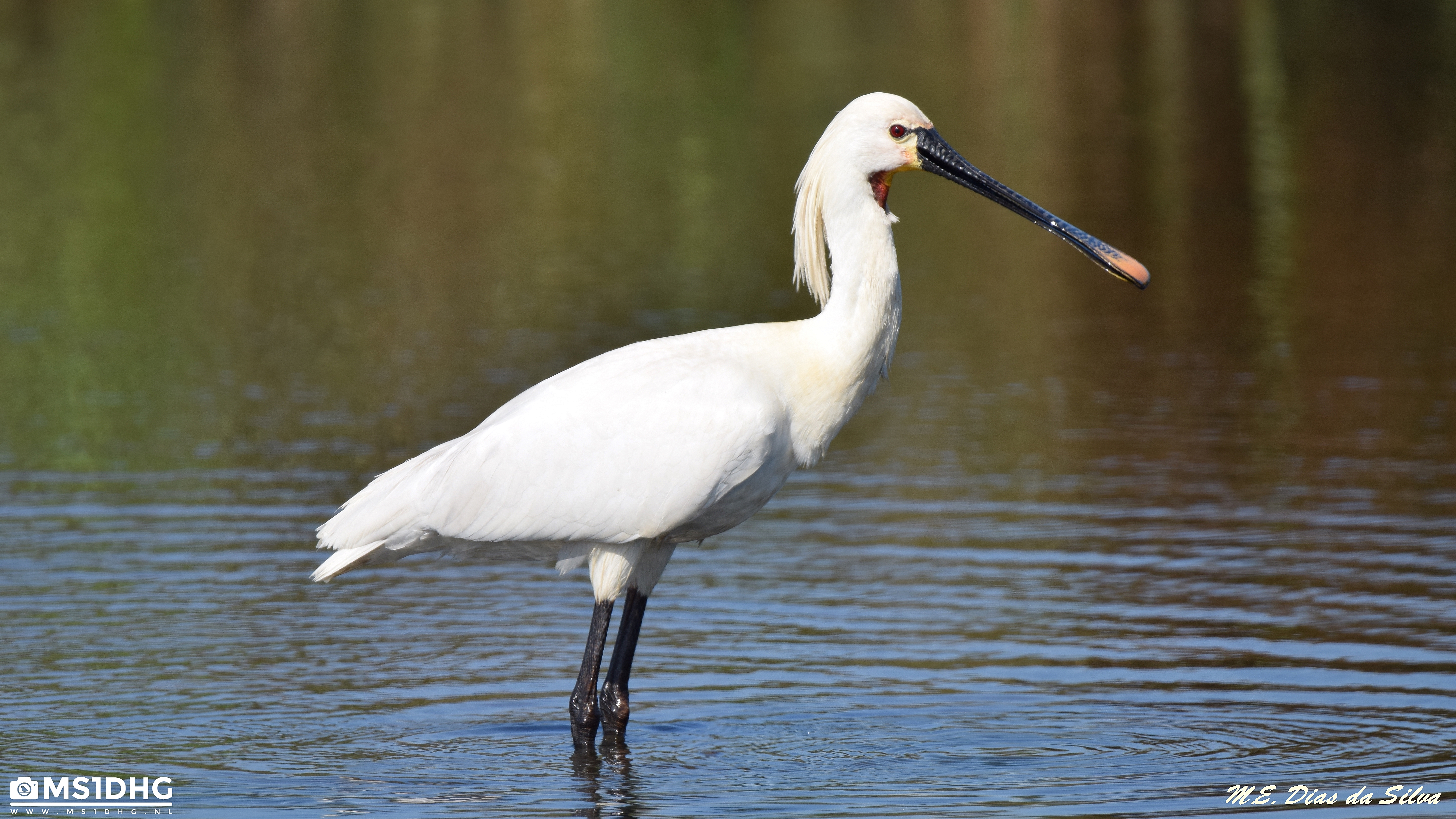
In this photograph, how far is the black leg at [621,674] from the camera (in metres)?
10.1

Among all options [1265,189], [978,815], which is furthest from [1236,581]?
[1265,189]

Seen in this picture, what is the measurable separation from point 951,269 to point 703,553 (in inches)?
459

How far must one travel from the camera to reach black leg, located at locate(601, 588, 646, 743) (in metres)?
10.1

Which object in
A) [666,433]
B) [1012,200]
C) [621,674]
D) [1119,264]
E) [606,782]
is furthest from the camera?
[1012,200]

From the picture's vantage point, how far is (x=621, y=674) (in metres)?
10.2

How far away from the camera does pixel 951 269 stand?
24781mm

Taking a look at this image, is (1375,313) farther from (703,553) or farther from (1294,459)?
(703,553)

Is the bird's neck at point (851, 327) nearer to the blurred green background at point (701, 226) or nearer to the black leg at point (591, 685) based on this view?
the black leg at point (591, 685)

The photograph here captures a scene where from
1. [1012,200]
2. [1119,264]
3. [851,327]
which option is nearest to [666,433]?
[851,327]

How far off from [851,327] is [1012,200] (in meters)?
1.22

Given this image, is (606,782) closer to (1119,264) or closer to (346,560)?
(346,560)

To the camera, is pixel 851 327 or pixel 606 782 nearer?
pixel 606 782

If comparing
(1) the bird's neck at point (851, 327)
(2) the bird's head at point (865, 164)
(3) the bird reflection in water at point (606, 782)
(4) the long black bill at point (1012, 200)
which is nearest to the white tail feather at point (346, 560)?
(3) the bird reflection in water at point (606, 782)

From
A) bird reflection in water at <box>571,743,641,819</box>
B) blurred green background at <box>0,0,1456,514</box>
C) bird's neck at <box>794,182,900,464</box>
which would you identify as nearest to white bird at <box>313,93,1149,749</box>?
bird's neck at <box>794,182,900,464</box>
